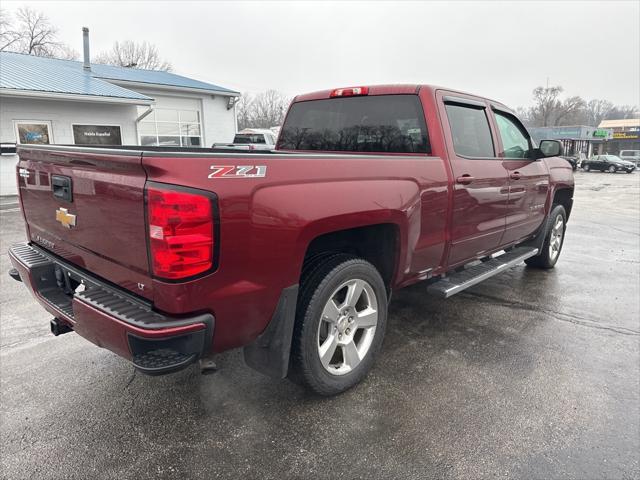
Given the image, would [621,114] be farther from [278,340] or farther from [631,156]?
[278,340]

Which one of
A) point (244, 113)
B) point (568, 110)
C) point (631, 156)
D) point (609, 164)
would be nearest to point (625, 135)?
point (631, 156)

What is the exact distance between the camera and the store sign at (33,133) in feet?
44.8

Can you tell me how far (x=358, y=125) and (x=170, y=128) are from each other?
705 inches

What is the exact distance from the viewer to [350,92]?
3908mm

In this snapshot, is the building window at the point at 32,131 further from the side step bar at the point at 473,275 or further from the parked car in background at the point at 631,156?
the parked car in background at the point at 631,156

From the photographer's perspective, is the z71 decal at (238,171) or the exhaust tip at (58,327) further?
the exhaust tip at (58,327)

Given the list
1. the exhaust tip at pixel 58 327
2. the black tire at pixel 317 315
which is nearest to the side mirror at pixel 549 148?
the black tire at pixel 317 315

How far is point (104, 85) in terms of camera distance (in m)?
16.3

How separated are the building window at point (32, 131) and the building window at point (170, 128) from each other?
4176 mm

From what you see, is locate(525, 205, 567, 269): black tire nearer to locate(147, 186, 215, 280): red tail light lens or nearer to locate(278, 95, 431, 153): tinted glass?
locate(278, 95, 431, 153): tinted glass

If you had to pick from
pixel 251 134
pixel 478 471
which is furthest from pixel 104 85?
pixel 478 471

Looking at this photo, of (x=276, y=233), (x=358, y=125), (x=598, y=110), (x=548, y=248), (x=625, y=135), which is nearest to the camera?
(x=276, y=233)

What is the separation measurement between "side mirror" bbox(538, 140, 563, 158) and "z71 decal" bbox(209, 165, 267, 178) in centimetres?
373

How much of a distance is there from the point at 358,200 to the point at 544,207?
3.50m
